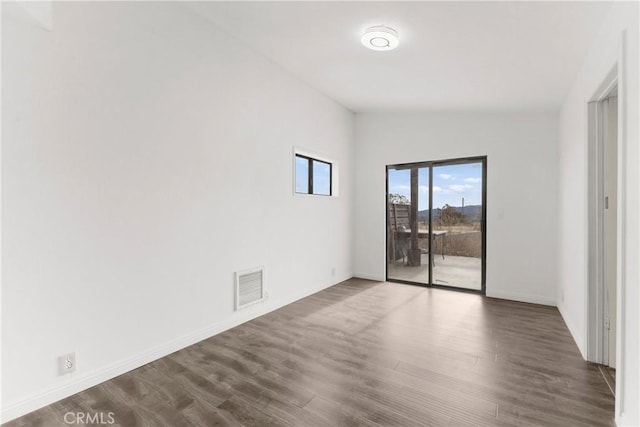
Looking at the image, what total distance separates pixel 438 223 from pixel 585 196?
239 centimetres

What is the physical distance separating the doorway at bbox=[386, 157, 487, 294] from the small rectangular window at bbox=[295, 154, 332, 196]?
3.56 feet

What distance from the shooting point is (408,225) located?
5297 millimetres

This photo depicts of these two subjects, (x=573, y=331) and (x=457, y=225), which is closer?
(x=573, y=331)

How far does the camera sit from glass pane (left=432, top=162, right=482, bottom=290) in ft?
15.3

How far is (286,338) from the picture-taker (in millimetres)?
3061

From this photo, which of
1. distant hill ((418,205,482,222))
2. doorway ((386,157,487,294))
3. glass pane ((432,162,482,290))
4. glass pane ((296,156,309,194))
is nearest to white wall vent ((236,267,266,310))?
glass pane ((296,156,309,194))

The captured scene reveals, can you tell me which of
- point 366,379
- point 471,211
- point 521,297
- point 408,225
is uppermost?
point 471,211

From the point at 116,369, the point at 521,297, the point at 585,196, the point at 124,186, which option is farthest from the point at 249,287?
the point at 521,297

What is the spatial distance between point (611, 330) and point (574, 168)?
147cm

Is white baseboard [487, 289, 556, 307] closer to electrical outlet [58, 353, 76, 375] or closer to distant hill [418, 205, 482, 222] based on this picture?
distant hill [418, 205, 482, 222]

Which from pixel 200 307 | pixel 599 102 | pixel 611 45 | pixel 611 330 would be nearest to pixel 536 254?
pixel 611 330

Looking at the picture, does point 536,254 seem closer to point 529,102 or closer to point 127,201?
point 529,102

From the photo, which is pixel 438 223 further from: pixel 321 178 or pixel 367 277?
pixel 321 178

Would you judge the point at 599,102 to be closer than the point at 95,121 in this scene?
No
